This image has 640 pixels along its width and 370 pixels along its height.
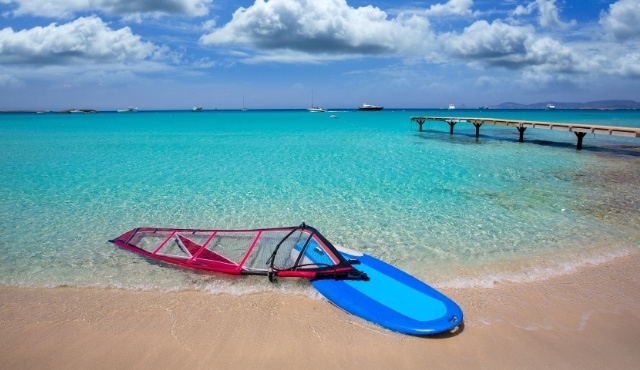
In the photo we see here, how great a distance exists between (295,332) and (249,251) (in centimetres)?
239

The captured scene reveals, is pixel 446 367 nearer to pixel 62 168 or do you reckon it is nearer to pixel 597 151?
pixel 62 168

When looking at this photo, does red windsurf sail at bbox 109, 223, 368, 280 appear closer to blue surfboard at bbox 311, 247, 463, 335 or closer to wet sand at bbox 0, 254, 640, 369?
blue surfboard at bbox 311, 247, 463, 335

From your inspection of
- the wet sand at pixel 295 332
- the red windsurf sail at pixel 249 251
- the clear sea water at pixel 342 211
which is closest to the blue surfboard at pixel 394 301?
the wet sand at pixel 295 332

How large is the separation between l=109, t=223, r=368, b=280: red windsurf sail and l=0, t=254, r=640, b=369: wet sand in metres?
0.65

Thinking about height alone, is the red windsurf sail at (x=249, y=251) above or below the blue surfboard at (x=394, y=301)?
above

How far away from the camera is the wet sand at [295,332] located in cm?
492

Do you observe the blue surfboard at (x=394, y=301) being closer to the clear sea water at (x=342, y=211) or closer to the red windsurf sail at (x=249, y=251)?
the red windsurf sail at (x=249, y=251)

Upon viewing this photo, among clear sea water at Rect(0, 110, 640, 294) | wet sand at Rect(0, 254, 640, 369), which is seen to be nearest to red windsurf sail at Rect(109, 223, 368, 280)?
clear sea water at Rect(0, 110, 640, 294)

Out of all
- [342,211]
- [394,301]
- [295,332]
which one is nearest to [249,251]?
[295,332]

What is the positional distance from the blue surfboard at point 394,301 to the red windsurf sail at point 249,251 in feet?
0.97

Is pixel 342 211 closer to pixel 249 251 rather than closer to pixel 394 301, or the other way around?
pixel 249 251

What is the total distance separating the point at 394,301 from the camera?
19.9 feet

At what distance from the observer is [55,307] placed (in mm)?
6266

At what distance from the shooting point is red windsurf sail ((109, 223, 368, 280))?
700 cm
